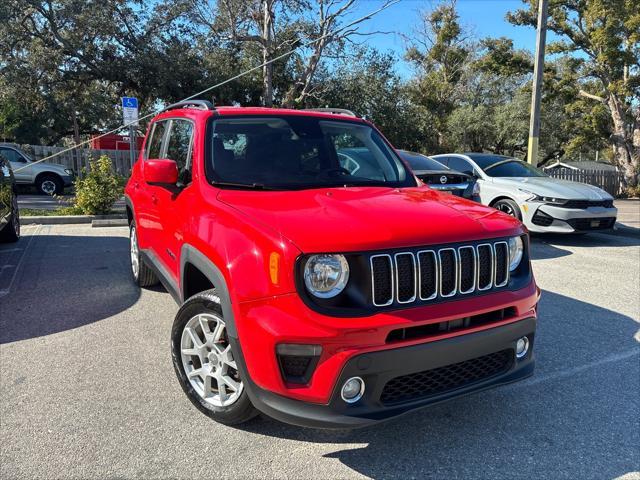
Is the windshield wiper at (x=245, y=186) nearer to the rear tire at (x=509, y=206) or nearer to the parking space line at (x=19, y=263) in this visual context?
the parking space line at (x=19, y=263)

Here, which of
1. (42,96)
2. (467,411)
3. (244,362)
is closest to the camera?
(244,362)

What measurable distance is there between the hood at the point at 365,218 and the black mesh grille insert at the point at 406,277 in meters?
0.06

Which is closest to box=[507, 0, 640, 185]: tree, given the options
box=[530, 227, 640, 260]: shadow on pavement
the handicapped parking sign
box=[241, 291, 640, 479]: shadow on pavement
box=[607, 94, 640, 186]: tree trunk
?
box=[607, 94, 640, 186]: tree trunk

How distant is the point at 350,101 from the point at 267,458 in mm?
25180

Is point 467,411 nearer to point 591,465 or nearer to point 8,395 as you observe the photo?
point 591,465

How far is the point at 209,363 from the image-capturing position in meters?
2.90

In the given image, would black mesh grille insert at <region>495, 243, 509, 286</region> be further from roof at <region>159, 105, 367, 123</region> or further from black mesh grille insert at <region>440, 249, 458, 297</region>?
roof at <region>159, 105, 367, 123</region>

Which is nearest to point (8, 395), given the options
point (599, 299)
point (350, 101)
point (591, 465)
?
point (591, 465)

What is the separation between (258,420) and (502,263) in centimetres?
165

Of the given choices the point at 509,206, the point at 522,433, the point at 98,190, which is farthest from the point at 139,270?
the point at 509,206

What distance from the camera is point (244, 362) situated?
2439 mm

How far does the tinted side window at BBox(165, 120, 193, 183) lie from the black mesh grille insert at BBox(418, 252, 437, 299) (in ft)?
6.03

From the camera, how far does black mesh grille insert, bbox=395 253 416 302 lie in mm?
2396

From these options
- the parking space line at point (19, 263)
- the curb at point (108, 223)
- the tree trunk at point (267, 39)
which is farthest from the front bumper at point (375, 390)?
the tree trunk at point (267, 39)
